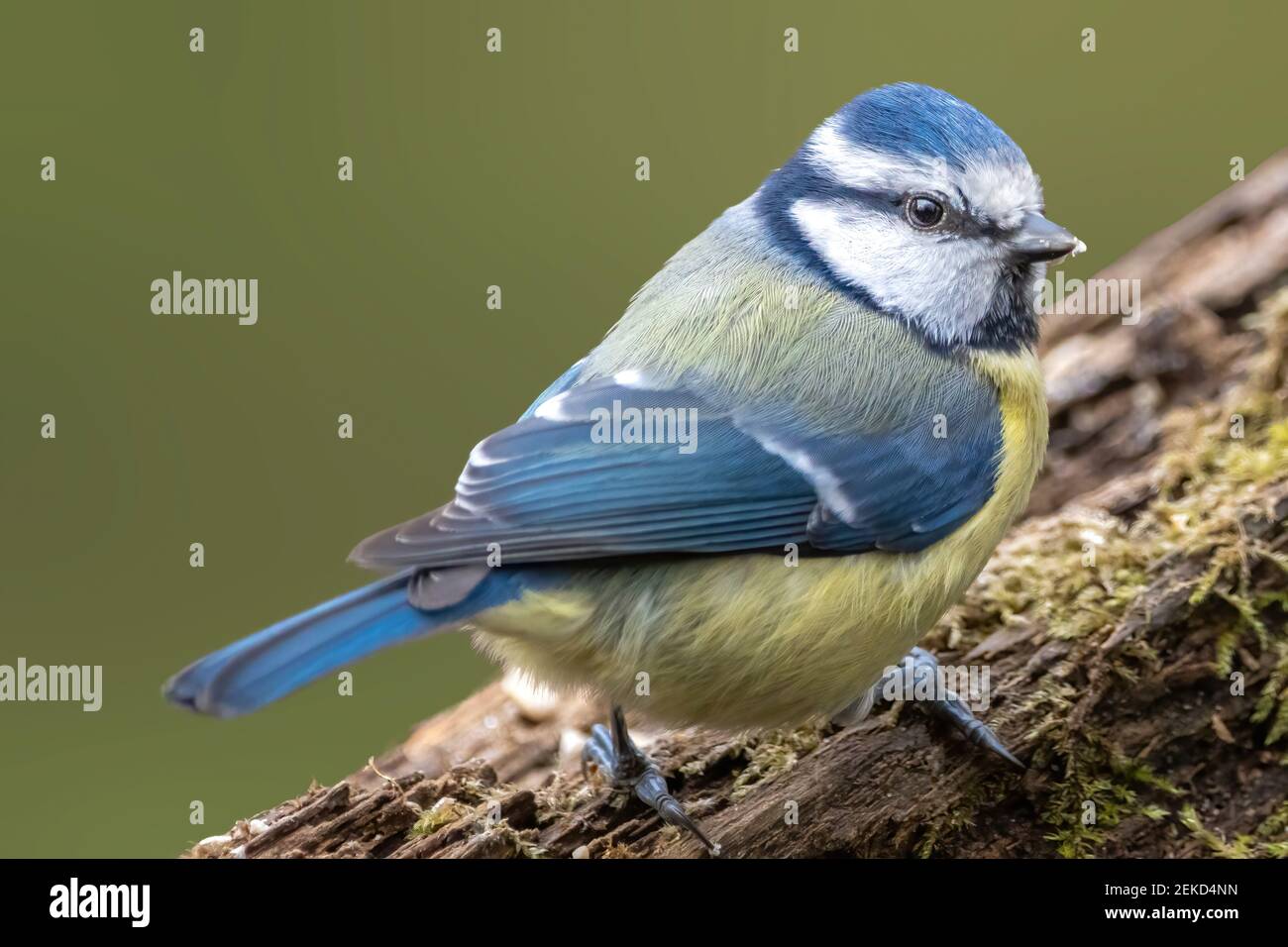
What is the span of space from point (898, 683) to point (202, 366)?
12.1 feet

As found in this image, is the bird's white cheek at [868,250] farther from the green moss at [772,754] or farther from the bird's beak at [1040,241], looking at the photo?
the green moss at [772,754]

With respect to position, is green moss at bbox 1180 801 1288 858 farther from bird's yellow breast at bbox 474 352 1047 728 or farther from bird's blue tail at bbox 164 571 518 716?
bird's blue tail at bbox 164 571 518 716

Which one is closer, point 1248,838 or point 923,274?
point 1248,838

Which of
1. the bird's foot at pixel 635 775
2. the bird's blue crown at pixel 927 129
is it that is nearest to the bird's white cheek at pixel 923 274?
the bird's blue crown at pixel 927 129

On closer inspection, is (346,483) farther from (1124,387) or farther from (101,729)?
(1124,387)

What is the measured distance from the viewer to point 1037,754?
2898mm

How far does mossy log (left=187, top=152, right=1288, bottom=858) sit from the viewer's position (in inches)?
110

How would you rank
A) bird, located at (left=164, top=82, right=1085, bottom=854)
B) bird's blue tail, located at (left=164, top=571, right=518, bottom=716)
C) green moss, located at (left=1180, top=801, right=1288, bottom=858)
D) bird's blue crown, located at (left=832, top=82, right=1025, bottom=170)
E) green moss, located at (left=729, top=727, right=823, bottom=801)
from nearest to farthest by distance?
bird's blue tail, located at (left=164, top=571, right=518, bottom=716) < bird, located at (left=164, top=82, right=1085, bottom=854) < green moss, located at (left=1180, top=801, right=1288, bottom=858) < bird's blue crown, located at (left=832, top=82, right=1025, bottom=170) < green moss, located at (left=729, top=727, right=823, bottom=801)

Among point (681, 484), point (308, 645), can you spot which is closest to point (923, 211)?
point (681, 484)

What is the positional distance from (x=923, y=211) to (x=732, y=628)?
3.16 feet

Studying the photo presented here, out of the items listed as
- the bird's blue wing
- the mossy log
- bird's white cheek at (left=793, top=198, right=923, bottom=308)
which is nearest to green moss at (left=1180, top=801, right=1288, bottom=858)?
the mossy log

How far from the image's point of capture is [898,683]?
3.08 metres

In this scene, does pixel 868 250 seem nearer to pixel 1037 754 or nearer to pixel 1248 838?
pixel 1037 754
